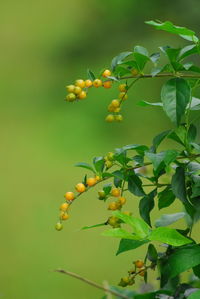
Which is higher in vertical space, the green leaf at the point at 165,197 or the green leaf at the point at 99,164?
the green leaf at the point at 99,164

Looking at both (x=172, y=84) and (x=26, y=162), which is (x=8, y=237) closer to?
(x=26, y=162)

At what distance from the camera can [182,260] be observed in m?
0.72

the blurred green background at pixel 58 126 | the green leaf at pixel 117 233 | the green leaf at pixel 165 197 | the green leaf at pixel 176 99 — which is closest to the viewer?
the green leaf at pixel 117 233

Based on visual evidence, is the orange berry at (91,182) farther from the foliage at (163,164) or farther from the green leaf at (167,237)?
the green leaf at (167,237)

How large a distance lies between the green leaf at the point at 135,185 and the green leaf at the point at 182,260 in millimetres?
89

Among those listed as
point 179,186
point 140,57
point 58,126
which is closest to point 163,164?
point 179,186


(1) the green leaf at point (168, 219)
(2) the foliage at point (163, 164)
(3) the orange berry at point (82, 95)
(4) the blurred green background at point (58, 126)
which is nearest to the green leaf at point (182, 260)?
(2) the foliage at point (163, 164)

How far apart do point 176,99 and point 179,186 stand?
4.3 inches

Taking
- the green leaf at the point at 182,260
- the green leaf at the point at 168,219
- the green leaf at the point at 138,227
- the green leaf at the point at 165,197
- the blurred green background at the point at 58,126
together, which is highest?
the green leaf at the point at 138,227

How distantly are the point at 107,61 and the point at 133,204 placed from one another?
798mm

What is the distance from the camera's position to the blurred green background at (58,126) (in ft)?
8.52

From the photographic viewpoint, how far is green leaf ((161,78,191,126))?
0.71 metres

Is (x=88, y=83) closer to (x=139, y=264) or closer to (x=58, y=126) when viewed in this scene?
(x=139, y=264)

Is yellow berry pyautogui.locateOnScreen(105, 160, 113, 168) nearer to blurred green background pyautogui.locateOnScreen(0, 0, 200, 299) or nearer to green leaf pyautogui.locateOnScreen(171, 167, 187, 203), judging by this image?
green leaf pyautogui.locateOnScreen(171, 167, 187, 203)
